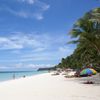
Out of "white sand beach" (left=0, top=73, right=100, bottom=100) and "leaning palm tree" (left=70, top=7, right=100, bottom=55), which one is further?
"leaning palm tree" (left=70, top=7, right=100, bottom=55)

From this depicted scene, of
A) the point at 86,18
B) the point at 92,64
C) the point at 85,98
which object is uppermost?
the point at 86,18

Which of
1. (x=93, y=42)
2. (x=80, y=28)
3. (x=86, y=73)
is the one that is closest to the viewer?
(x=93, y=42)

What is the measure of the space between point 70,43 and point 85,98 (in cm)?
1495

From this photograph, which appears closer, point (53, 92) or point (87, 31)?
point (53, 92)

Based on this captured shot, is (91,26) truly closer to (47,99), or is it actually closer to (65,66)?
(47,99)

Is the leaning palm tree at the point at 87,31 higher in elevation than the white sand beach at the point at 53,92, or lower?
higher

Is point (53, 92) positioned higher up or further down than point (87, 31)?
further down

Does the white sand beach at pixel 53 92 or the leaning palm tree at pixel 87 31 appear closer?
the white sand beach at pixel 53 92

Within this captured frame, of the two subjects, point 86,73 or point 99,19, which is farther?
point 86,73

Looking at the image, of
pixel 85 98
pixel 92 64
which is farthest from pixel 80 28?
pixel 92 64

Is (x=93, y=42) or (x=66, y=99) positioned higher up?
(x=93, y=42)

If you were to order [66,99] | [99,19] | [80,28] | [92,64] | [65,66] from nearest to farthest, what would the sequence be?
[66,99], [99,19], [80,28], [92,64], [65,66]

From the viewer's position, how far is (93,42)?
23047 mm

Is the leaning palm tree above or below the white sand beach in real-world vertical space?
above
